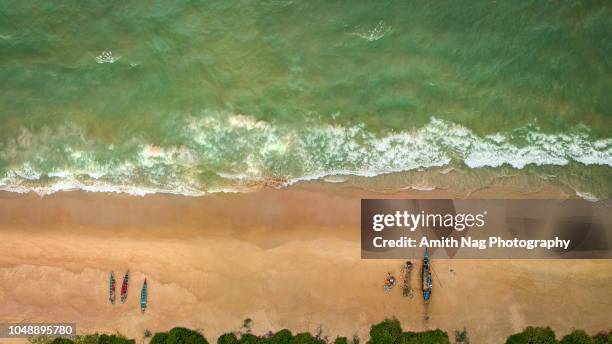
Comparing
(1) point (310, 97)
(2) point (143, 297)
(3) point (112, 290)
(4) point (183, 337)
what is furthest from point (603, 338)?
(3) point (112, 290)

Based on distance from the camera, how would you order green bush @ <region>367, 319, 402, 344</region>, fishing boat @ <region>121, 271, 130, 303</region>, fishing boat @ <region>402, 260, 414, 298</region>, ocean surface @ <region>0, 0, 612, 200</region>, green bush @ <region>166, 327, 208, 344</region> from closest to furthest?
green bush @ <region>166, 327, 208, 344</region> → green bush @ <region>367, 319, 402, 344</region> → fishing boat @ <region>121, 271, 130, 303</region> → fishing boat @ <region>402, 260, 414, 298</region> → ocean surface @ <region>0, 0, 612, 200</region>

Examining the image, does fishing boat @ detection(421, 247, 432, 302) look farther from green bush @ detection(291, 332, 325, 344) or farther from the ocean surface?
green bush @ detection(291, 332, 325, 344)

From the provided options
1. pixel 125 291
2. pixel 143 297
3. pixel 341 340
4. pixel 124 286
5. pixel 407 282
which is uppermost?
pixel 407 282

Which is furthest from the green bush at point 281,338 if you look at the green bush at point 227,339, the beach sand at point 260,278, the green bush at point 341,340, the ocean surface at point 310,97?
the ocean surface at point 310,97

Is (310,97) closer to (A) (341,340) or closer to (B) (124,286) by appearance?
(A) (341,340)

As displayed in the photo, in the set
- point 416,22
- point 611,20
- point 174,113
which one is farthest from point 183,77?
point 611,20

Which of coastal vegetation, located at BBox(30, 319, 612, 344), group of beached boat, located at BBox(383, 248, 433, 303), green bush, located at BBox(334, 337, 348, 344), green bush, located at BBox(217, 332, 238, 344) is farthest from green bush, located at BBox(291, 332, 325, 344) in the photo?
group of beached boat, located at BBox(383, 248, 433, 303)

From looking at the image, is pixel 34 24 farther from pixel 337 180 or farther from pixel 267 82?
pixel 337 180
